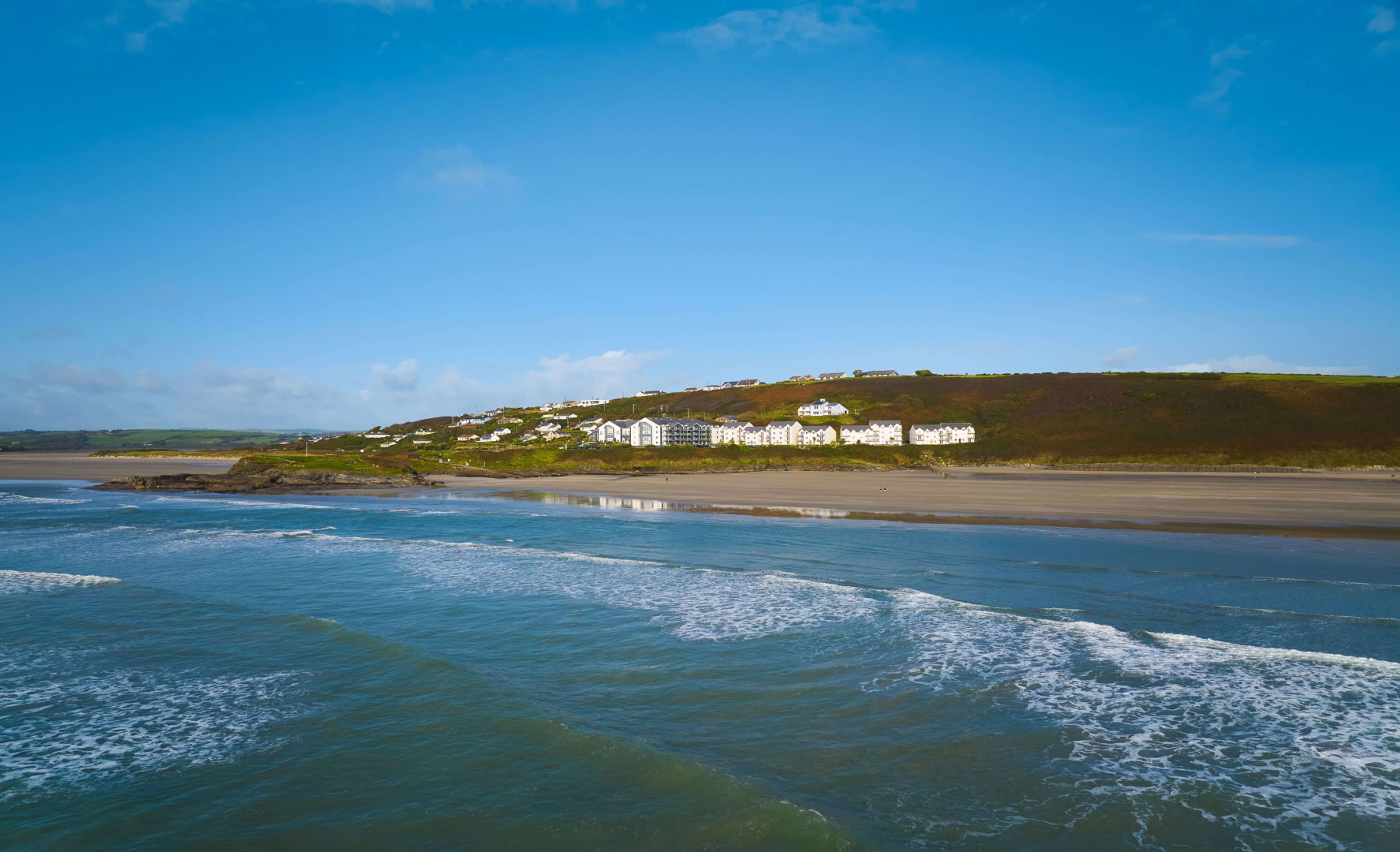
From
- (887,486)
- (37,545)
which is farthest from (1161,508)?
(37,545)

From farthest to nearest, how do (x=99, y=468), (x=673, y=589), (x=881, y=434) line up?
(x=881, y=434) → (x=99, y=468) → (x=673, y=589)

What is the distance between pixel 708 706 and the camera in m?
10.8

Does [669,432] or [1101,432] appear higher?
[669,432]

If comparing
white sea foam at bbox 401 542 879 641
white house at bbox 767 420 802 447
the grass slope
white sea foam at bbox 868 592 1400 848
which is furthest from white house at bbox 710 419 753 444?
white sea foam at bbox 868 592 1400 848

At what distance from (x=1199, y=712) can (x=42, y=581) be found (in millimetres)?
28276

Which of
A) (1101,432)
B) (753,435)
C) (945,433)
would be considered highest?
(753,435)

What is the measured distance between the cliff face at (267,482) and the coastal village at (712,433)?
130 ft

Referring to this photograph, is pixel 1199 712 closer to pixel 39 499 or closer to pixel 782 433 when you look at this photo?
pixel 39 499

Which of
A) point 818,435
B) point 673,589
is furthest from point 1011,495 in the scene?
point 818,435

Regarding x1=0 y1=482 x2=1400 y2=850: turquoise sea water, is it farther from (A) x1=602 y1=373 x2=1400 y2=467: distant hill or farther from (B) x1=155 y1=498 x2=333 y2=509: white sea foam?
(A) x1=602 y1=373 x2=1400 y2=467: distant hill

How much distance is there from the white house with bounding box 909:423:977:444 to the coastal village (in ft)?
0.37

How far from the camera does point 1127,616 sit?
15648 millimetres

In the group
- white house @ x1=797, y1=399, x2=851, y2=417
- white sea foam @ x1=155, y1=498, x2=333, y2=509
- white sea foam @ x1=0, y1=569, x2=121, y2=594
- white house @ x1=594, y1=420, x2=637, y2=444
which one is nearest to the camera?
→ white sea foam @ x1=0, y1=569, x2=121, y2=594

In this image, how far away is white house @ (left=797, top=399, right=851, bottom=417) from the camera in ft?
432
